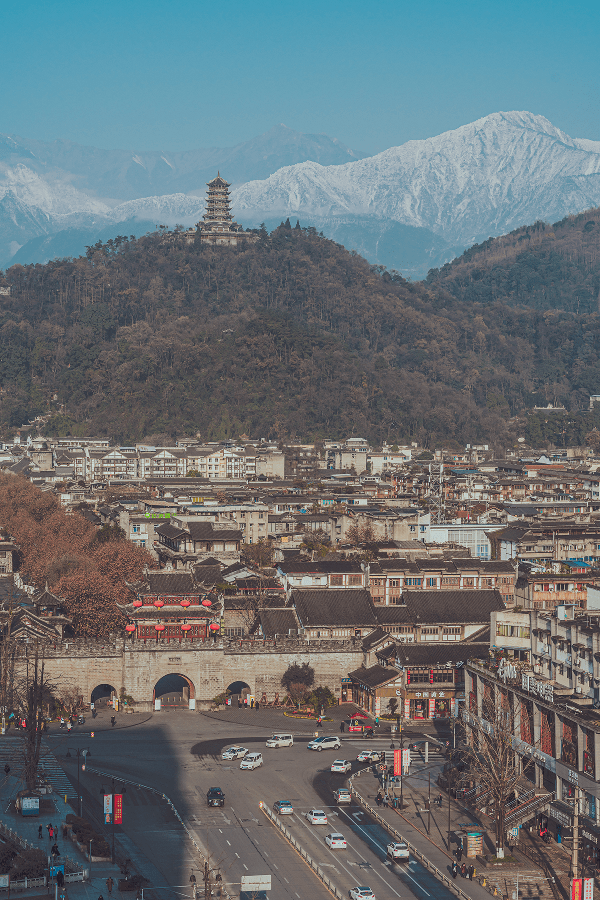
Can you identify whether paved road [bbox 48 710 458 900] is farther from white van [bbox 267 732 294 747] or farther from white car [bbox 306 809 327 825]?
white van [bbox 267 732 294 747]

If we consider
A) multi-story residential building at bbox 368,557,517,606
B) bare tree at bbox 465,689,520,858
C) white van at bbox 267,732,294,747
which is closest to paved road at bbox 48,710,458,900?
white van at bbox 267,732,294,747

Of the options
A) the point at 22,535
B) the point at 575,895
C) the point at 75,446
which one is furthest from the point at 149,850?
the point at 75,446

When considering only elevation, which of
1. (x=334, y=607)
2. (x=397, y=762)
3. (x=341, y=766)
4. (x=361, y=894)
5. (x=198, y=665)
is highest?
(x=334, y=607)

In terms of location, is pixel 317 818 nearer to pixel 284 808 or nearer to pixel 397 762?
pixel 284 808

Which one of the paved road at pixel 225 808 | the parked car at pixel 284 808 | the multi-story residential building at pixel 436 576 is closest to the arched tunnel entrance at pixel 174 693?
the paved road at pixel 225 808

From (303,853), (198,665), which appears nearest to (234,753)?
(198,665)

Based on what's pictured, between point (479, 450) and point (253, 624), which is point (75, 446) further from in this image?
point (253, 624)
